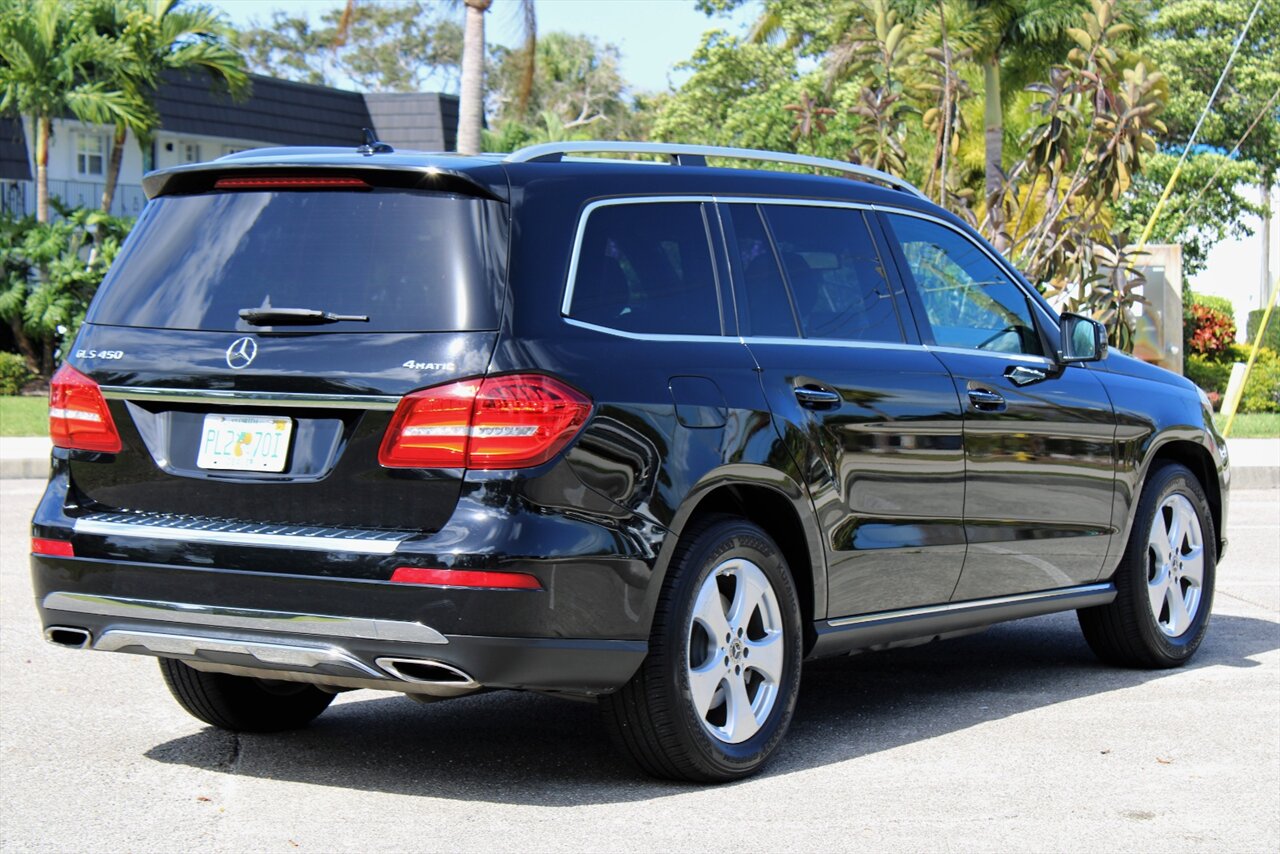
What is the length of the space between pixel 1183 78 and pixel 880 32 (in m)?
19.1

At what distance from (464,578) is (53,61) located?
28.0 m

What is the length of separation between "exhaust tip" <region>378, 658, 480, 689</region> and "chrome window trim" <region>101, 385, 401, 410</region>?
2.20 ft

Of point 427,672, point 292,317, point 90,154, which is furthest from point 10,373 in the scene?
point 427,672

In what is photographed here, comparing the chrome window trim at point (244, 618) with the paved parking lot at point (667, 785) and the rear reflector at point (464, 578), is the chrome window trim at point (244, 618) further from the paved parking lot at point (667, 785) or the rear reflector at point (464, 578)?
the paved parking lot at point (667, 785)

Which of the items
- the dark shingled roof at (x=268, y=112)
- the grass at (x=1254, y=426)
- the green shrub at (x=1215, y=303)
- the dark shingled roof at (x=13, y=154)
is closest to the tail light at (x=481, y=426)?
the grass at (x=1254, y=426)

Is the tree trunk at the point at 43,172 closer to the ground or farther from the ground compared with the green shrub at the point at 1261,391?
farther from the ground

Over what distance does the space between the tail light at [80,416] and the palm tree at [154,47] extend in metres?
26.1

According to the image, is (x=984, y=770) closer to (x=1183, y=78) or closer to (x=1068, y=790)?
(x=1068, y=790)

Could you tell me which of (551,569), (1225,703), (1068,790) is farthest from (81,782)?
(1225,703)

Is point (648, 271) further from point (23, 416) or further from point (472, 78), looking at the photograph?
point (472, 78)

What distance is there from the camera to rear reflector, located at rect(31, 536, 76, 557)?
214 inches

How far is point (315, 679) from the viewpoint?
17.2ft

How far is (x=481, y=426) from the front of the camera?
4984mm

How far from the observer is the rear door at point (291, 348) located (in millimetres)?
5078
